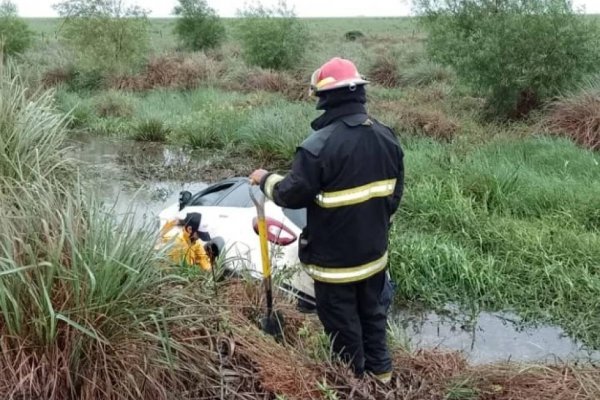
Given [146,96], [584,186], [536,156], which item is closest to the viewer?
[584,186]

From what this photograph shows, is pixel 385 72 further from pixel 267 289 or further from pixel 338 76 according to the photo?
pixel 267 289

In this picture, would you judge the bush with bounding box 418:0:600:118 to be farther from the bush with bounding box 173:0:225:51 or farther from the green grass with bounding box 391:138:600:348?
the bush with bounding box 173:0:225:51

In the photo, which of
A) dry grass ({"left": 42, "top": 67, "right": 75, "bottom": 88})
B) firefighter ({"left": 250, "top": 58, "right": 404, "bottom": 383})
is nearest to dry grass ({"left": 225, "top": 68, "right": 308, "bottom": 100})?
dry grass ({"left": 42, "top": 67, "right": 75, "bottom": 88})

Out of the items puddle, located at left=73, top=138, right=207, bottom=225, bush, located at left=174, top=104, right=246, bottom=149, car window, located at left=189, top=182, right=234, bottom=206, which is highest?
car window, located at left=189, top=182, right=234, bottom=206

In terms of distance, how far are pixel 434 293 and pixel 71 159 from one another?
3.52 meters

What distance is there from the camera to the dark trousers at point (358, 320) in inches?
154

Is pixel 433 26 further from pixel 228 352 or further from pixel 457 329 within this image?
pixel 228 352

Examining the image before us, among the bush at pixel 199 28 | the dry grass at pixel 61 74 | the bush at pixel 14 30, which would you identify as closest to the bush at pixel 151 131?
the dry grass at pixel 61 74

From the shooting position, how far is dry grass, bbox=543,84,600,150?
10656 millimetres


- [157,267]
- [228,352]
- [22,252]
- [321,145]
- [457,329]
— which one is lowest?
[457,329]

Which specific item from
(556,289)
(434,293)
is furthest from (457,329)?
(556,289)

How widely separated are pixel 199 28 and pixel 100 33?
789 centimetres

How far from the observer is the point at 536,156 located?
9508 millimetres

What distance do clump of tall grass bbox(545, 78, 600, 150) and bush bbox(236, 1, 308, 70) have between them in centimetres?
1197
